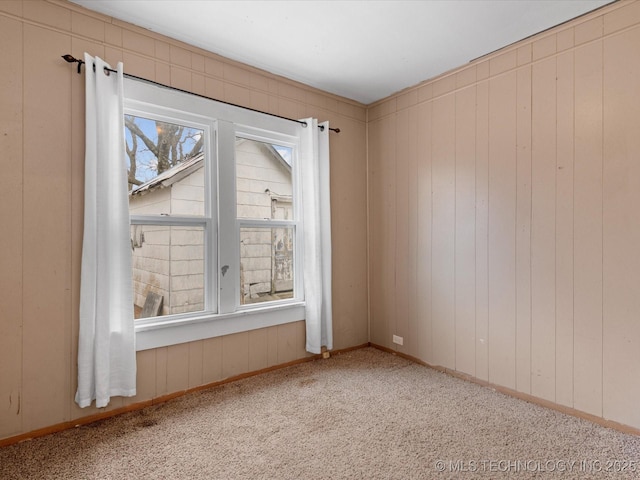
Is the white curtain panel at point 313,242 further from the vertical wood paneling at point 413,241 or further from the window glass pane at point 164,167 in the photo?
the window glass pane at point 164,167

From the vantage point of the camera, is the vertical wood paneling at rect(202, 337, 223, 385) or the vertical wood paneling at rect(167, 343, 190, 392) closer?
the vertical wood paneling at rect(167, 343, 190, 392)

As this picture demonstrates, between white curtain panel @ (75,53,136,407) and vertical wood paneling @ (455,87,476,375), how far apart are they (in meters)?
2.53

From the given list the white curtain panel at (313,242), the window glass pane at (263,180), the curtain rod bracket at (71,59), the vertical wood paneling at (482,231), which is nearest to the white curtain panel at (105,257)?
the curtain rod bracket at (71,59)

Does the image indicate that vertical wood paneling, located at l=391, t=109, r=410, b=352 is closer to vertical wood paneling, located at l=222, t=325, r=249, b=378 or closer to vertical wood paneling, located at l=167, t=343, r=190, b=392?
vertical wood paneling, located at l=222, t=325, r=249, b=378

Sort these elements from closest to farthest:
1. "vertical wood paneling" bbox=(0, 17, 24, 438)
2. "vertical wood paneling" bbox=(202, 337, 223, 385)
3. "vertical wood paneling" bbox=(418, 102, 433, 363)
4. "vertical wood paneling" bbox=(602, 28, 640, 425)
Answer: "vertical wood paneling" bbox=(0, 17, 24, 438)
"vertical wood paneling" bbox=(602, 28, 640, 425)
"vertical wood paneling" bbox=(202, 337, 223, 385)
"vertical wood paneling" bbox=(418, 102, 433, 363)

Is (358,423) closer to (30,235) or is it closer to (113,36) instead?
(30,235)

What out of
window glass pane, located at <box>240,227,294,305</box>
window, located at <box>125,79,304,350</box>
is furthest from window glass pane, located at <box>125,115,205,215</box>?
window glass pane, located at <box>240,227,294,305</box>

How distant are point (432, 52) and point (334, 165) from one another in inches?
52.1

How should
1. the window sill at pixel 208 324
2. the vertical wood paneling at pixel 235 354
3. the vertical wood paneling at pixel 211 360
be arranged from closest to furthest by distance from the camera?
the window sill at pixel 208 324, the vertical wood paneling at pixel 211 360, the vertical wood paneling at pixel 235 354

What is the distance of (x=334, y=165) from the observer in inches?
143

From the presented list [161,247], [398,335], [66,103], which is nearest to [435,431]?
[398,335]

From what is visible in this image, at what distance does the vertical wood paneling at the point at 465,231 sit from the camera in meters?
2.94

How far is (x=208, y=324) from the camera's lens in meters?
2.77

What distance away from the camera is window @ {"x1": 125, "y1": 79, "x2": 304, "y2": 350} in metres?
2.57
